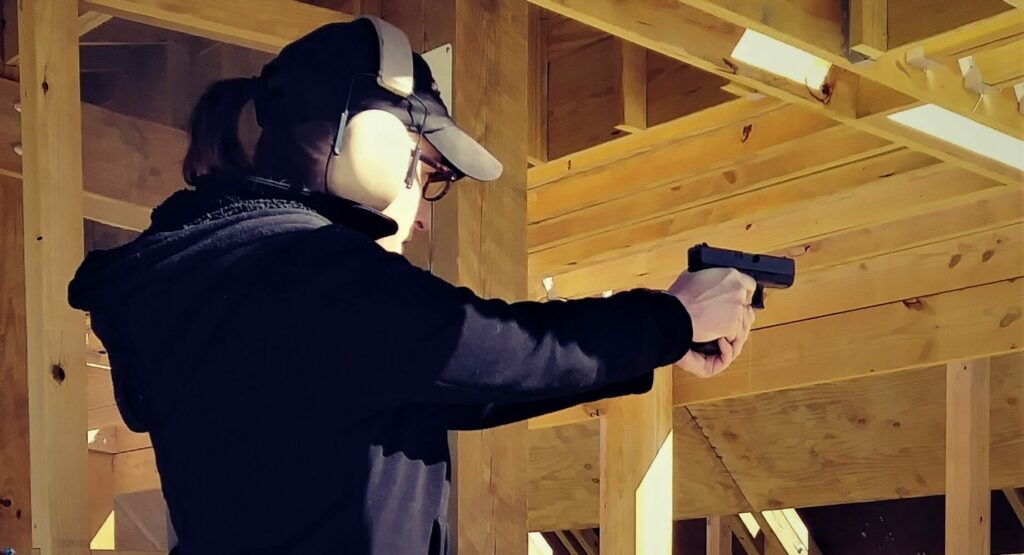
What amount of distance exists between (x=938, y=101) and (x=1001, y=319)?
1.53 meters

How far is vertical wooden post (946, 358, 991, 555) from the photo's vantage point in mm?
4512

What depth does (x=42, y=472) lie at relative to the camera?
7.58 feet

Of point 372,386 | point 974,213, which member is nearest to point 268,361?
point 372,386

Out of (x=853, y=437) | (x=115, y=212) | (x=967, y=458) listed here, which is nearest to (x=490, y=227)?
(x=115, y=212)

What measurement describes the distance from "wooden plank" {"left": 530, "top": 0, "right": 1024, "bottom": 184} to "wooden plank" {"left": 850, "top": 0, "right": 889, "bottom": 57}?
4cm

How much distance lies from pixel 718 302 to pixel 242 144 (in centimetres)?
58

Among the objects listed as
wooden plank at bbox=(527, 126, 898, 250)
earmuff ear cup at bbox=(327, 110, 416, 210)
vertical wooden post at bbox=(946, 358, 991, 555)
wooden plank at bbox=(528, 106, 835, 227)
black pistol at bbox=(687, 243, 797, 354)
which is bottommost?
black pistol at bbox=(687, 243, 797, 354)

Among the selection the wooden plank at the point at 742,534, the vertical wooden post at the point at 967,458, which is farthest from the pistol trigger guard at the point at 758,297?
the wooden plank at the point at 742,534

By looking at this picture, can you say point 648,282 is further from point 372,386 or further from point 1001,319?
point 372,386

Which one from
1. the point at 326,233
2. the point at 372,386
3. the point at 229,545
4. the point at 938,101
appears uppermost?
the point at 938,101

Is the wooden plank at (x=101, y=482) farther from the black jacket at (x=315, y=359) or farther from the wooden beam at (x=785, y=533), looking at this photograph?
the black jacket at (x=315, y=359)

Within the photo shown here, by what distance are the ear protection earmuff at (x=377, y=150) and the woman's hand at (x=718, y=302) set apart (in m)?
0.33

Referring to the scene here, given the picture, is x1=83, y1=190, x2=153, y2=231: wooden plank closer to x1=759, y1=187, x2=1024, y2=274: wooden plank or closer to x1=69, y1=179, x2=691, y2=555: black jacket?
x1=69, y1=179, x2=691, y2=555: black jacket

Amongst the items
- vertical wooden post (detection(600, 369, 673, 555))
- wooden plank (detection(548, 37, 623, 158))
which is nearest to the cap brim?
wooden plank (detection(548, 37, 623, 158))
